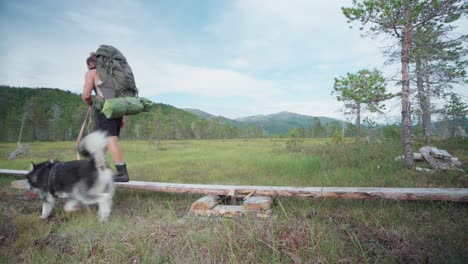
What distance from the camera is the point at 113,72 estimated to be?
13.6 feet

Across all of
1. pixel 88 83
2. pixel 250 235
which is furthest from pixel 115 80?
pixel 250 235

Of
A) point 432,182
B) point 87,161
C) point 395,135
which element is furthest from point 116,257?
point 395,135

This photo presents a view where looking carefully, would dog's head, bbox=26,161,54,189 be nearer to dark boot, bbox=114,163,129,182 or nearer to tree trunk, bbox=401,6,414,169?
dark boot, bbox=114,163,129,182

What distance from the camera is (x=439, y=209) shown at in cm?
313

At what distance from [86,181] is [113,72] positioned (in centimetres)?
197

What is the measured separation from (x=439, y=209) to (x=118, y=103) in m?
5.10

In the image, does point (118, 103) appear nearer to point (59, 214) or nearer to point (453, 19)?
point (59, 214)

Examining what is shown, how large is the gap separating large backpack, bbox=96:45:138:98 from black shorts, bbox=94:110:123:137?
431mm

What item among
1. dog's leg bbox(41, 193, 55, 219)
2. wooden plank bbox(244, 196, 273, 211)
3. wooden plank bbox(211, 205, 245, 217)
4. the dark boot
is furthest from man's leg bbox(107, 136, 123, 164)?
wooden plank bbox(244, 196, 273, 211)

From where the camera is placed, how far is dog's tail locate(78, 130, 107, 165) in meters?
3.42

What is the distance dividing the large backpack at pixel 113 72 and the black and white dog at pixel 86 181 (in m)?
0.96

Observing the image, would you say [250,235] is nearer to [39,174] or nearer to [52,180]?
[52,180]

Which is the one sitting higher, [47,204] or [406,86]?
[406,86]

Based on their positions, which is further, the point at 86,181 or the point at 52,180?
the point at 52,180
